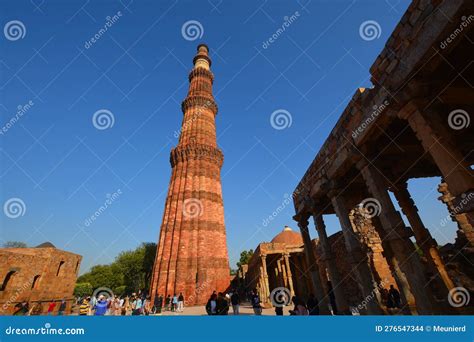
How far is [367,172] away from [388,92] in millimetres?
2100

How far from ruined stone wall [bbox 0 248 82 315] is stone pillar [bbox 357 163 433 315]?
21410 mm

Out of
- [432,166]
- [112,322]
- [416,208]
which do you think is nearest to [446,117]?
[432,166]

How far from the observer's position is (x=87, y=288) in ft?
160

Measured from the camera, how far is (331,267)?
324 inches

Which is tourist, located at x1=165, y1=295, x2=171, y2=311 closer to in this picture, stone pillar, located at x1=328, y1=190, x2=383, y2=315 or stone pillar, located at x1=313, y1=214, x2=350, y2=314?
stone pillar, located at x1=313, y1=214, x2=350, y2=314

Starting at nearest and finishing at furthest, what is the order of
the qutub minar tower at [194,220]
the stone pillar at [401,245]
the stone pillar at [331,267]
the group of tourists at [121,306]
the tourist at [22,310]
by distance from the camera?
the stone pillar at [401,245]
the stone pillar at [331,267]
the group of tourists at [121,306]
the tourist at [22,310]
the qutub minar tower at [194,220]

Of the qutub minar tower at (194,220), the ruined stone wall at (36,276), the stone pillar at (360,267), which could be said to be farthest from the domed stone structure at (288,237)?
the ruined stone wall at (36,276)

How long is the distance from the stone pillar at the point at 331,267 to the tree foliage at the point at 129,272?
121 feet

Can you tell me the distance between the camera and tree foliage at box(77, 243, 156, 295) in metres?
40.2

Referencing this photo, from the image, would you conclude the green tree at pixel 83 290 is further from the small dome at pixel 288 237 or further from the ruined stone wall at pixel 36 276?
the small dome at pixel 288 237

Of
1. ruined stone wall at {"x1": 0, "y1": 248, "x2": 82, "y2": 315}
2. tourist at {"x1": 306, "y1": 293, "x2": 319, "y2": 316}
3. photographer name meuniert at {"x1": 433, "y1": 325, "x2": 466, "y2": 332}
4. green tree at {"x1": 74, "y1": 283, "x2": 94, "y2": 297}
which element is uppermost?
green tree at {"x1": 74, "y1": 283, "x2": 94, "y2": 297}

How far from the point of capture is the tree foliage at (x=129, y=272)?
40219mm

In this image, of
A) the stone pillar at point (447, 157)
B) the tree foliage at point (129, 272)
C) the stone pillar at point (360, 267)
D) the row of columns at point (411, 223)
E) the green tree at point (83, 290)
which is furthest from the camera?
the green tree at point (83, 290)

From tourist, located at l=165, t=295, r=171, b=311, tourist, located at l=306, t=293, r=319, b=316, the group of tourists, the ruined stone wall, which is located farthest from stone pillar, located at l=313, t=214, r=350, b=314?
the ruined stone wall
